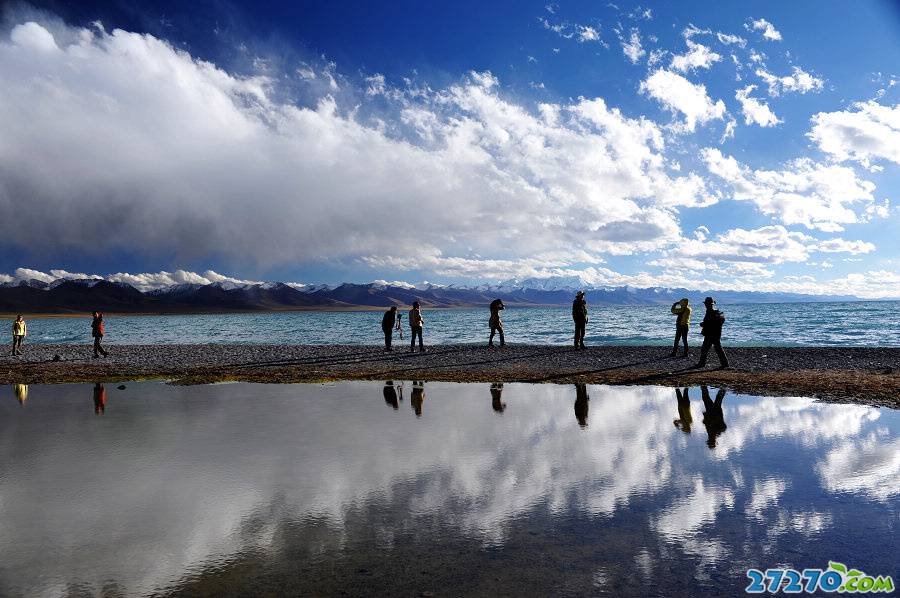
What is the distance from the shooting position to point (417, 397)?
1444 cm

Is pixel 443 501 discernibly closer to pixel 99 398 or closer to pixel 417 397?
pixel 417 397

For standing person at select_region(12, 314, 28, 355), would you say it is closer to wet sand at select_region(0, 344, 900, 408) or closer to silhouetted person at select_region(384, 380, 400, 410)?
wet sand at select_region(0, 344, 900, 408)

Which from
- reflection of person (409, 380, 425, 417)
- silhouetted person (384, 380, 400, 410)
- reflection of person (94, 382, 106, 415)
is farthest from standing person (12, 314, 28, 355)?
reflection of person (409, 380, 425, 417)

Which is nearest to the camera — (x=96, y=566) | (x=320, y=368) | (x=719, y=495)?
(x=96, y=566)

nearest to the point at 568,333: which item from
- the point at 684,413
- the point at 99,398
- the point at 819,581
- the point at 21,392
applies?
the point at 684,413

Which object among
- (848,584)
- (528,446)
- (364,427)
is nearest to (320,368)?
(364,427)

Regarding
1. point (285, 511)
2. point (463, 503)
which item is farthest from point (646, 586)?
point (285, 511)

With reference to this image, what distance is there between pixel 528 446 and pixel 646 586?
4435 mm

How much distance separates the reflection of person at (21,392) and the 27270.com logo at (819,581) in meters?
16.8

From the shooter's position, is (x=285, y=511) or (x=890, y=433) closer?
(x=285, y=511)

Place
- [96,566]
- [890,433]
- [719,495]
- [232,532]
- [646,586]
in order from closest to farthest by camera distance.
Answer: [646,586]
[96,566]
[232,532]
[719,495]
[890,433]

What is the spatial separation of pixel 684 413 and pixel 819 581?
24.1ft

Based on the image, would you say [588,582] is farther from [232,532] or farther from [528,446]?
[528,446]

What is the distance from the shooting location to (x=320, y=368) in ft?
71.0
